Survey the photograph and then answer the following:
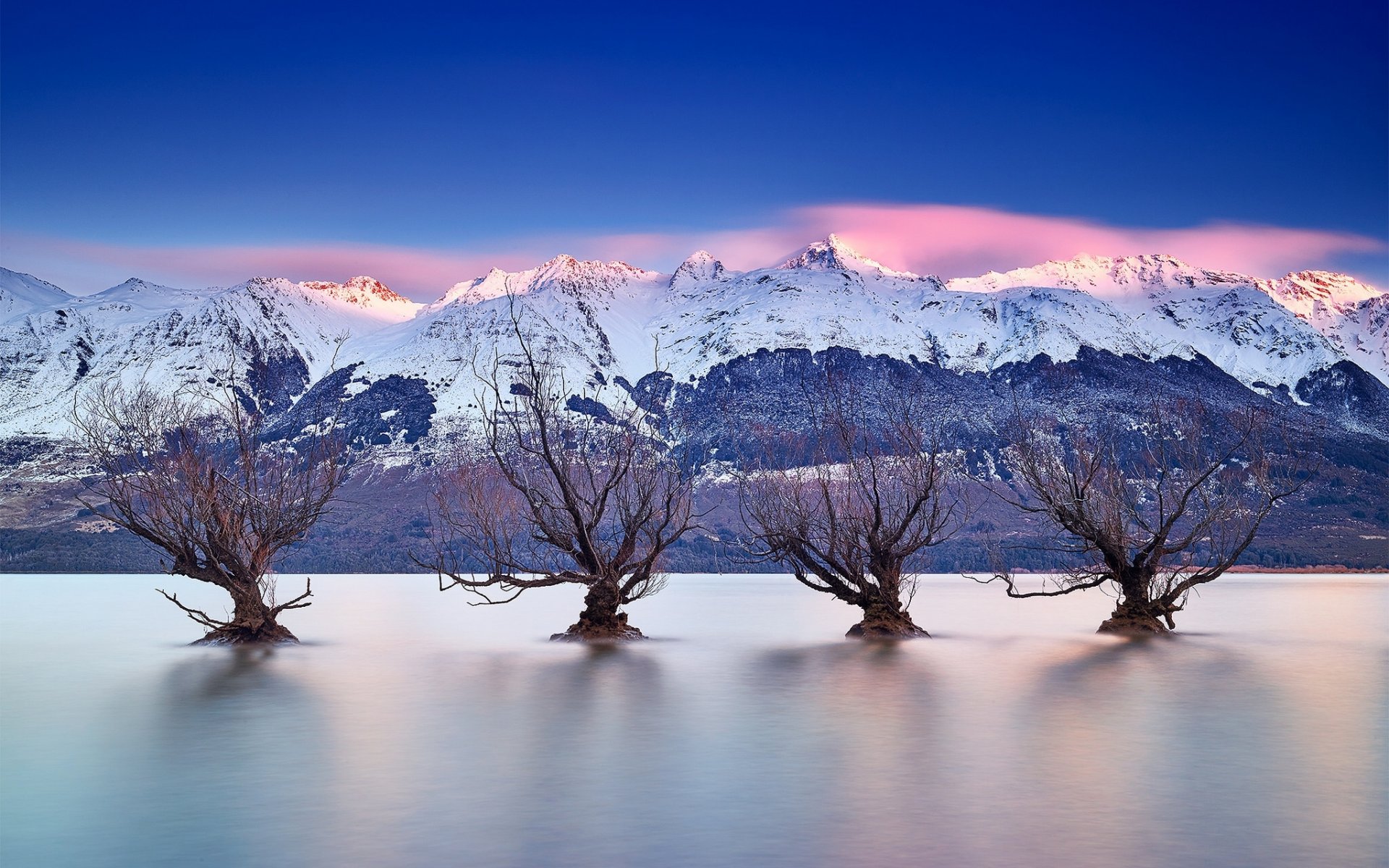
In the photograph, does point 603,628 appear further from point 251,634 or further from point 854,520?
point 251,634

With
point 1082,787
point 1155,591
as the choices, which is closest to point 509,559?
point 1082,787

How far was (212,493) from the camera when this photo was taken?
114ft

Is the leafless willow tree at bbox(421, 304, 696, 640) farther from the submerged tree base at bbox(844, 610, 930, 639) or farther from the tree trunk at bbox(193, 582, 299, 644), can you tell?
the submerged tree base at bbox(844, 610, 930, 639)

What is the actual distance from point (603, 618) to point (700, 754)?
19727mm

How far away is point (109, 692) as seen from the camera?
112ft

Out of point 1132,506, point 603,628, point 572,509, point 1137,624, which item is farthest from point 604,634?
point 1137,624

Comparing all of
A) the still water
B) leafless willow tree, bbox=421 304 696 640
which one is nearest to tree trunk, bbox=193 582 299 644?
the still water

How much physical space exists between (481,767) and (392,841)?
A: 5508 mm

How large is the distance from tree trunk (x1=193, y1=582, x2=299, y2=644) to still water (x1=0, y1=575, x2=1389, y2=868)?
84 centimetres

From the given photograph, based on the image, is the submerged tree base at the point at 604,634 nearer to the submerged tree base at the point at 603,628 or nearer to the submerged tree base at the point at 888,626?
the submerged tree base at the point at 603,628

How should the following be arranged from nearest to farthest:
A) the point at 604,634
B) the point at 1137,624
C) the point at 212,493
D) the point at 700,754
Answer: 1. the point at 700,754
2. the point at 212,493
3. the point at 604,634
4. the point at 1137,624

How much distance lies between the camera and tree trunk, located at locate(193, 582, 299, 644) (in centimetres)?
3806

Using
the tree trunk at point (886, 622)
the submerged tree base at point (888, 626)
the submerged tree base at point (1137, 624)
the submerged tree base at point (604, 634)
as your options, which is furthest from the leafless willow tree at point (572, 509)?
the submerged tree base at point (1137, 624)

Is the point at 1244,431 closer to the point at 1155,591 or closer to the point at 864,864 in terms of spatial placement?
the point at 1155,591
